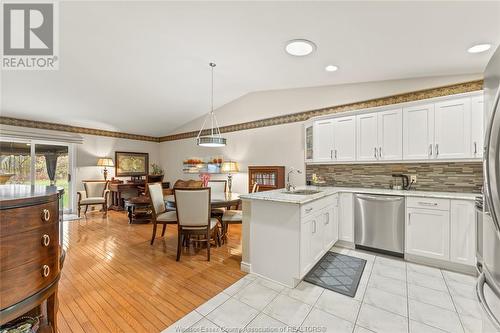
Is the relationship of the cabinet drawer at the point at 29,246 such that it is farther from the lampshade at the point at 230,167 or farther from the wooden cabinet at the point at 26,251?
the lampshade at the point at 230,167

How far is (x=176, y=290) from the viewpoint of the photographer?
2178 millimetres

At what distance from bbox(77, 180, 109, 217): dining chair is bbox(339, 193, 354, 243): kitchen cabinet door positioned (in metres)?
5.46

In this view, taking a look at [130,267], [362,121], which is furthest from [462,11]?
[130,267]

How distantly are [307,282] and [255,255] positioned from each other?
623mm

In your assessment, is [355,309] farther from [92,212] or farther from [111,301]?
[92,212]

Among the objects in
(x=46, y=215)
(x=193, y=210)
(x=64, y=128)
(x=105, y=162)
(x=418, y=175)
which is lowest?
(x=193, y=210)

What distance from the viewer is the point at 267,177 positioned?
485 centimetres

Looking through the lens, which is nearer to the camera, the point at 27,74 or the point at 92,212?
the point at 27,74

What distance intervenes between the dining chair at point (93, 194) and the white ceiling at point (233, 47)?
1.85 metres

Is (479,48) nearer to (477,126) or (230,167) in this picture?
(477,126)

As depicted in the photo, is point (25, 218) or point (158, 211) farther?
point (158, 211)

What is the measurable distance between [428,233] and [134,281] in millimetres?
3541

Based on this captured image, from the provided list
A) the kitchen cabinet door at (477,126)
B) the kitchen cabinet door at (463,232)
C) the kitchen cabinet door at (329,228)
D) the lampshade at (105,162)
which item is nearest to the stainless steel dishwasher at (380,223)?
the kitchen cabinet door at (329,228)

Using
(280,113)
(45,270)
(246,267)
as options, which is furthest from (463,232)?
(45,270)
